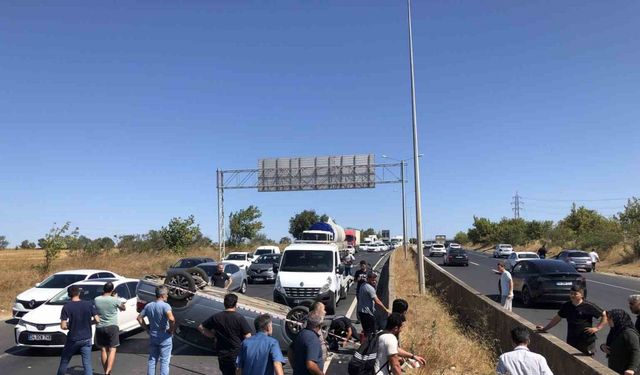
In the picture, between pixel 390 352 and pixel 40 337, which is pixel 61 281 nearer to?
pixel 40 337

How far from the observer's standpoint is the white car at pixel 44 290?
45.0 ft

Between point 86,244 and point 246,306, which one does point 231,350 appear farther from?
point 86,244

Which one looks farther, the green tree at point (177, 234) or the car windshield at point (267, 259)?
the green tree at point (177, 234)

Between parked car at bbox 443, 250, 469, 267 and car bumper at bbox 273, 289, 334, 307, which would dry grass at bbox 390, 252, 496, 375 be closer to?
car bumper at bbox 273, 289, 334, 307

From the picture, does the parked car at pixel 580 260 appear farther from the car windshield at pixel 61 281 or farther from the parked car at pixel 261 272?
the car windshield at pixel 61 281

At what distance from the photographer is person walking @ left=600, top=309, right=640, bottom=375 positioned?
5.78 meters

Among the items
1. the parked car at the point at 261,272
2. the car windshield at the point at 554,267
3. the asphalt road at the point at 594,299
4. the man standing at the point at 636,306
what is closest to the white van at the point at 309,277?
the asphalt road at the point at 594,299

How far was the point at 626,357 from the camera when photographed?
5828 millimetres

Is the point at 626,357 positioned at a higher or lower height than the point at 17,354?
higher

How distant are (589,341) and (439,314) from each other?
742cm

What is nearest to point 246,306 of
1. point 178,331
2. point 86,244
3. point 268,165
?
point 178,331

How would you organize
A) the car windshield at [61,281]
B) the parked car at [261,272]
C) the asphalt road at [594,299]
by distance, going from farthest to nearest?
1. the parked car at [261,272]
2. the car windshield at [61,281]
3. the asphalt road at [594,299]

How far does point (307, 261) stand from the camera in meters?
16.3

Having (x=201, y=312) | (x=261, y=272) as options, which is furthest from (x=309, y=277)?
(x=261, y=272)
